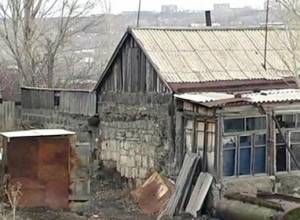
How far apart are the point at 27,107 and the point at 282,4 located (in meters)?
9.97

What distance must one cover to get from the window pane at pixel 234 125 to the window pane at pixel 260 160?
792mm

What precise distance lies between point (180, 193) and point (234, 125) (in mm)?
2014

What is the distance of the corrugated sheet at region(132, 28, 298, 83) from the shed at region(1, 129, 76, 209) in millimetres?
5189

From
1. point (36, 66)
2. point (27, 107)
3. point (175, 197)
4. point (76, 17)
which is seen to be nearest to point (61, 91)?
point (27, 107)

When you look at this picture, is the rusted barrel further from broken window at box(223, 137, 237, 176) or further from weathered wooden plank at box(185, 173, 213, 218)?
broken window at box(223, 137, 237, 176)

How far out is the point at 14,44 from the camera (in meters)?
32.4

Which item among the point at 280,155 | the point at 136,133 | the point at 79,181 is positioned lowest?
the point at 79,181

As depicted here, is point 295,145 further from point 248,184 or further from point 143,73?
point 143,73

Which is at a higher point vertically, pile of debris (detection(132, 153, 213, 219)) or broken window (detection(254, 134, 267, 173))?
broken window (detection(254, 134, 267, 173))

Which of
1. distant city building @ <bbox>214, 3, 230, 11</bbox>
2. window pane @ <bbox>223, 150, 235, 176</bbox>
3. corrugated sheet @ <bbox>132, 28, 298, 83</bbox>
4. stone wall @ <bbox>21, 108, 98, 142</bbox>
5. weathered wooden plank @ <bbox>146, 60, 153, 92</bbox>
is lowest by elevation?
window pane @ <bbox>223, 150, 235, 176</bbox>

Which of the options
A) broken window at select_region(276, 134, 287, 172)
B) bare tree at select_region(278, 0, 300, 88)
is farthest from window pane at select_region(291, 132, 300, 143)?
bare tree at select_region(278, 0, 300, 88)

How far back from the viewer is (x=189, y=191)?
17531mm

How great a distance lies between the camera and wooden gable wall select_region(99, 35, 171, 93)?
19156mm

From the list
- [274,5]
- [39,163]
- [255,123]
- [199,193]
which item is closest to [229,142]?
[255,123]
